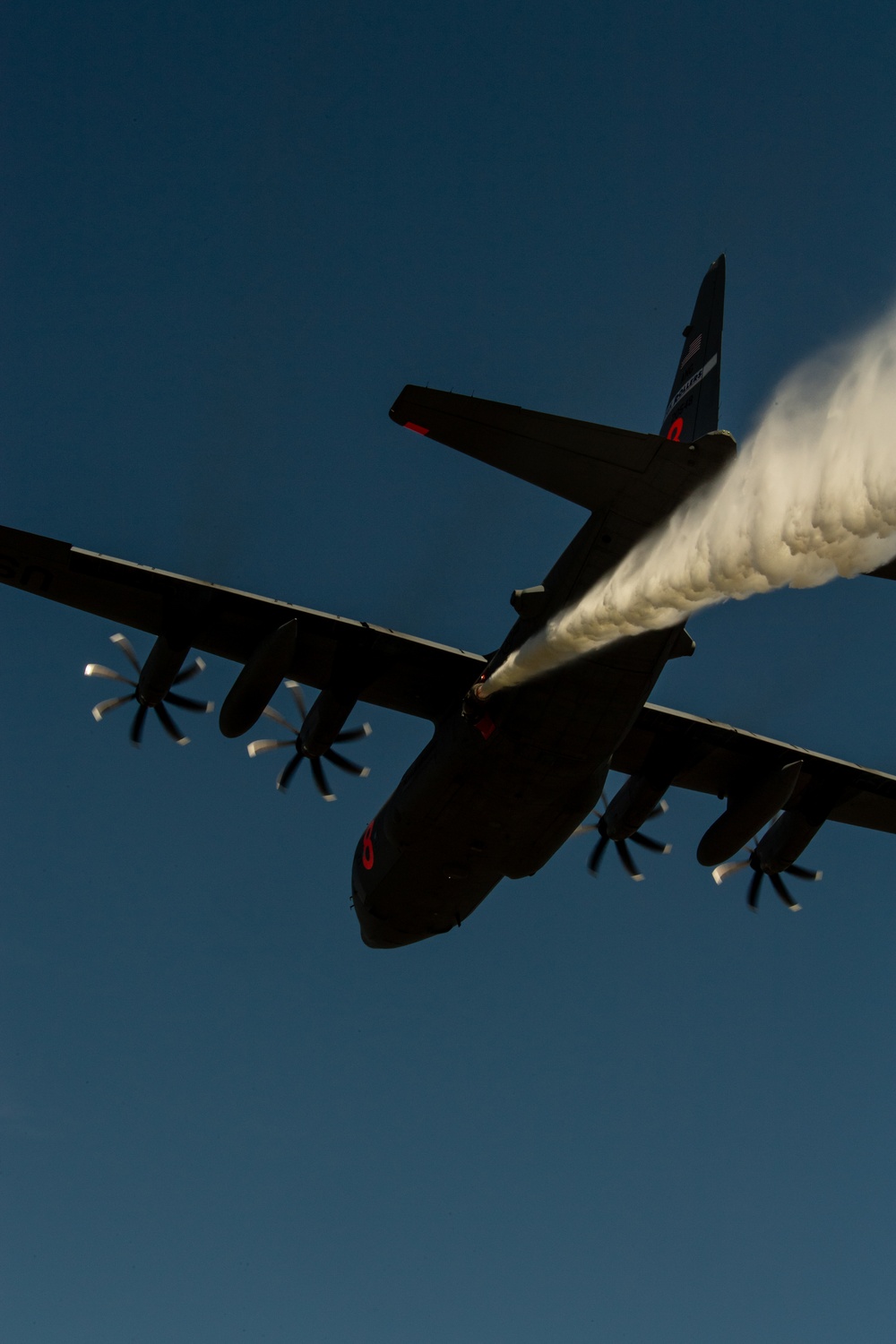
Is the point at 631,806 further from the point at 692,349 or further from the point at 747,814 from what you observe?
the point at 692,349

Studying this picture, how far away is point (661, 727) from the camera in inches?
797

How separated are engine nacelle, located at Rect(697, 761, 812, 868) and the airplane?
0.11 ft

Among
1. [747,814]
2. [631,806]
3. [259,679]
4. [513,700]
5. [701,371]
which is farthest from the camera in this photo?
[631,806]

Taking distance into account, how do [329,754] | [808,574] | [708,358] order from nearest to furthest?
[808,574] → [708,358] → [329,754]

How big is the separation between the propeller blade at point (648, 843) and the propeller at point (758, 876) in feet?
4.13

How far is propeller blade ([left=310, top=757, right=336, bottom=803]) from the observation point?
19.4 meters

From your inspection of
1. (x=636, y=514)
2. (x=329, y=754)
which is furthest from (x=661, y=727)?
(x=636, y=514)

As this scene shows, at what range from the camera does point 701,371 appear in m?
16.8

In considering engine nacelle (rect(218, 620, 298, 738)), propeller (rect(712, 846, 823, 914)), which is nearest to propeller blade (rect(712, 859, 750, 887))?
propeller (rect(712, 846, 823, 914))

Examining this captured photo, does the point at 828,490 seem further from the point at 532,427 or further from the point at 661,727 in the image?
the point at 661,727

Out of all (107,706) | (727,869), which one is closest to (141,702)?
(107,706)

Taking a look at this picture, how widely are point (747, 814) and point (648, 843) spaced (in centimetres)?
195

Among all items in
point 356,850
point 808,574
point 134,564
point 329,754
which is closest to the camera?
point 808,574

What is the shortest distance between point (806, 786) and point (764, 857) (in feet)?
4.86
